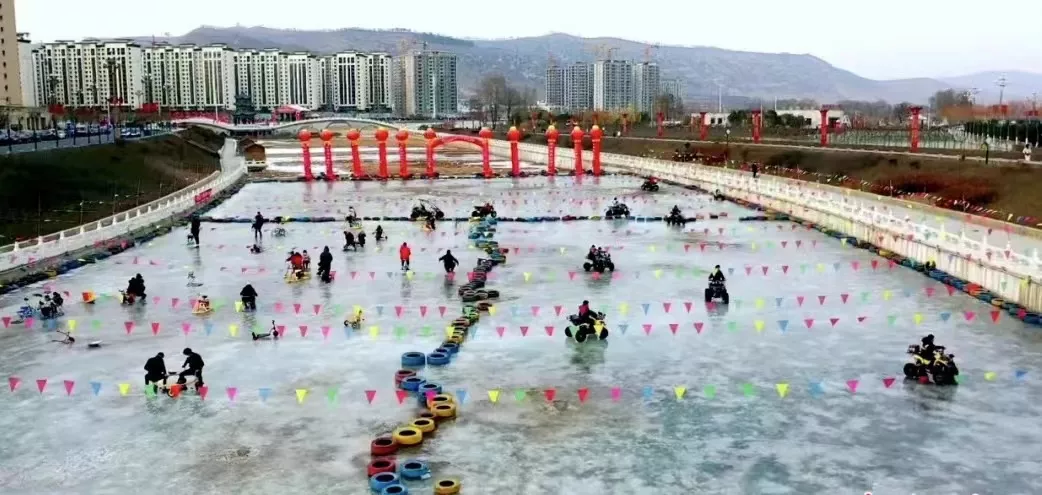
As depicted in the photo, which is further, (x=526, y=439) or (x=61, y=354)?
(x=61, y=354)

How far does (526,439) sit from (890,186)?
43.8 m

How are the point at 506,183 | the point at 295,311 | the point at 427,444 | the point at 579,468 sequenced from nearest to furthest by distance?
the point at 579,468, the point at 427,444, the point at 295,311, the point at 506,183

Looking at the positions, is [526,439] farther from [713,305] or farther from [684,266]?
[684,266]

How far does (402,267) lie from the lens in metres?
31.1

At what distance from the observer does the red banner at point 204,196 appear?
52719 millimetres

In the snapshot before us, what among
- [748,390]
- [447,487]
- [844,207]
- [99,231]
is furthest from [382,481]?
[844,207]

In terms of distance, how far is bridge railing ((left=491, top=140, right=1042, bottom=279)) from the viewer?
82.7ft

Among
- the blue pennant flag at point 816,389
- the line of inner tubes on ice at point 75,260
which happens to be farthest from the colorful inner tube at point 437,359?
the line of inner tubes on ice at point 75,260

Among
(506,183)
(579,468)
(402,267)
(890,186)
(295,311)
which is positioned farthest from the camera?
(506,183)

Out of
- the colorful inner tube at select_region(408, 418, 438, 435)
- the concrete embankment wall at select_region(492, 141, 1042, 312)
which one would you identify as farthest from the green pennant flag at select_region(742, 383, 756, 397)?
the concrete embankment wall at select_region(492, 141, 1042, 312)

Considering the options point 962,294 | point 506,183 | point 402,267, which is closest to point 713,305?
point 962,294

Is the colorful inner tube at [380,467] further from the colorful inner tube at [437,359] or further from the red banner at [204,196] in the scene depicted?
the red banner at [204,196]

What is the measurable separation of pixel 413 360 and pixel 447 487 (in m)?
6.40

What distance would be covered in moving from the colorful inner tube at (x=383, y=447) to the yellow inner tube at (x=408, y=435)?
0.40 feet
